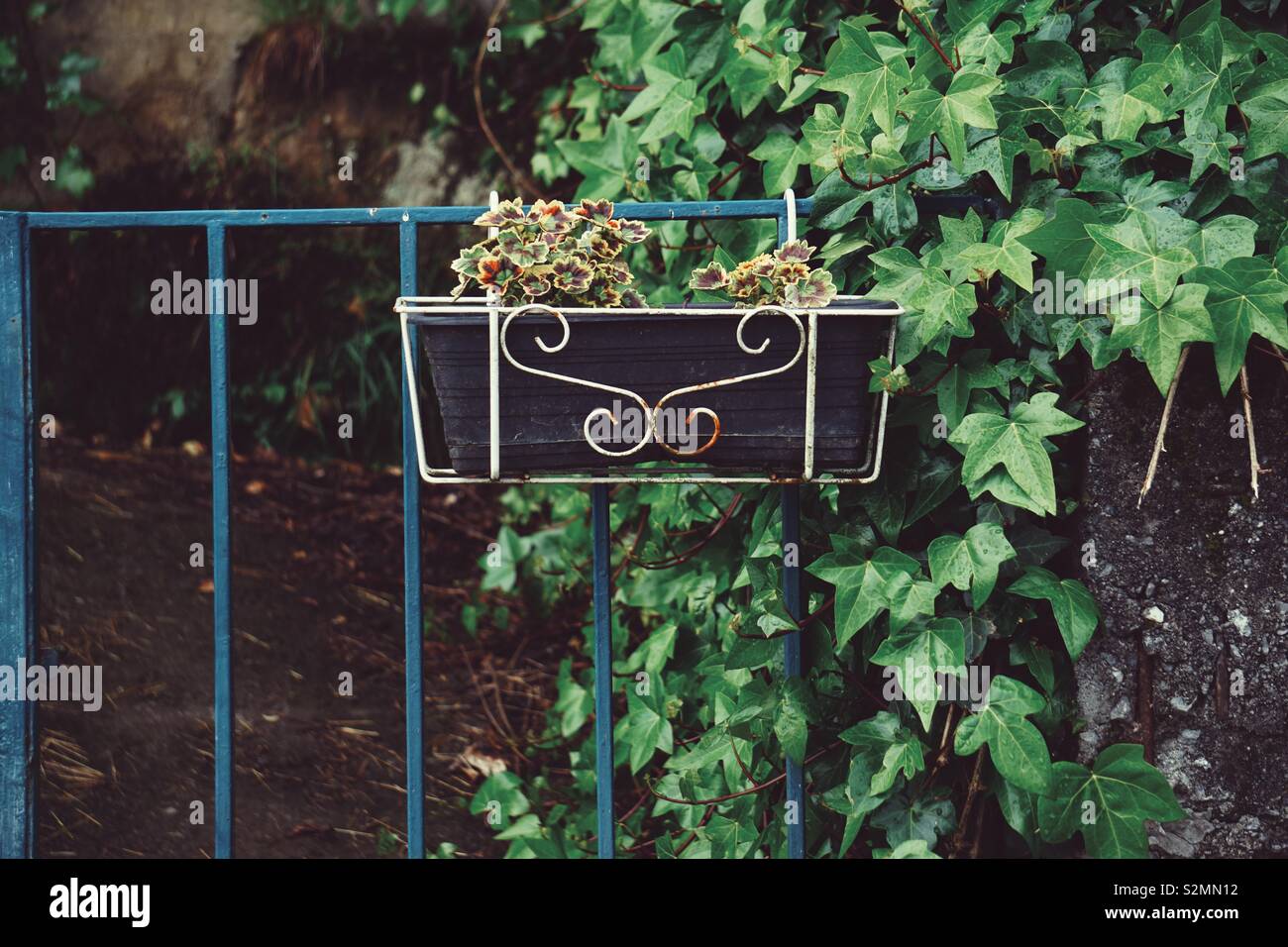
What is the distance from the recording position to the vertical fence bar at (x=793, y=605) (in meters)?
1.75

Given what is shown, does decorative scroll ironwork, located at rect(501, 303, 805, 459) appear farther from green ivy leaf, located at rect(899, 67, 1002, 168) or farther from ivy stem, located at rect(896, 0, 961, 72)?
ivy stem, located at rect(896, 0, 961, 72)

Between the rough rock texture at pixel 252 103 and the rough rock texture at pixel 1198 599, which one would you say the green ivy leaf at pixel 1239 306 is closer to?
the rough rock texture at pixel 1198 599

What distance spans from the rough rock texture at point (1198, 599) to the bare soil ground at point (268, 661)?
1831 millimetres

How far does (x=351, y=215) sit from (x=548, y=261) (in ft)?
→ 1.15

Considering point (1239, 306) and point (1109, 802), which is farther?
point (1109, 802)

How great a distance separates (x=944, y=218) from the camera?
163cm

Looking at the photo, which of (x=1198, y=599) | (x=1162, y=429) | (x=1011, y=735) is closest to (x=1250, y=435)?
(x=1162, y=429)

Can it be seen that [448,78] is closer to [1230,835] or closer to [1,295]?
[1,295]

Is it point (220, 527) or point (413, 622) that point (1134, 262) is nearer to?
point (413, 622)

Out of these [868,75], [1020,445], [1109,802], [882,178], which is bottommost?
[1109,802]

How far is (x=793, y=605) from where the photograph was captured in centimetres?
177

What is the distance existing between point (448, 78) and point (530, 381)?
3.35m
